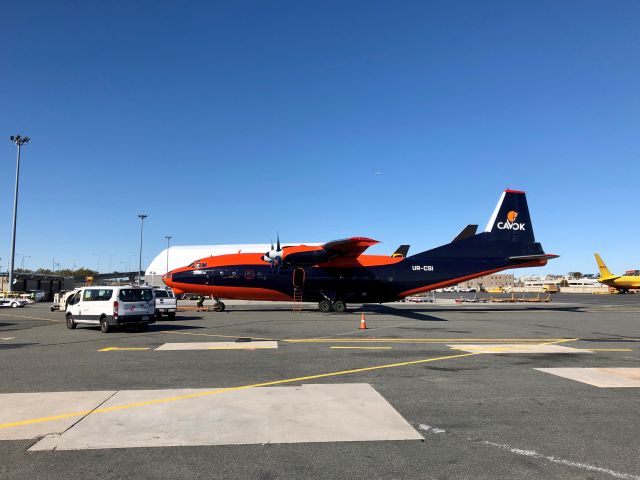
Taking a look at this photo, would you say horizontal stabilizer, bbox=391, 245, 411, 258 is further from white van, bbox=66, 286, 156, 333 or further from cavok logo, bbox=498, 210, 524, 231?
white van, bbox=66, 286, 156, 333

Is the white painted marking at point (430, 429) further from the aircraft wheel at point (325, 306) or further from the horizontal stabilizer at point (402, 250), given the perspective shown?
the horizontal stabilizer at point (402, 250)

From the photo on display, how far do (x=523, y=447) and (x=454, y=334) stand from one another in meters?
13.7

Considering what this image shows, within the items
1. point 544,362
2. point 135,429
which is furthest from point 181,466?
point 544,362

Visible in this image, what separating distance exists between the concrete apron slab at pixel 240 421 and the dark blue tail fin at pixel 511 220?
1170 inches

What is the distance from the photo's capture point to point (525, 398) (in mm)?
8211

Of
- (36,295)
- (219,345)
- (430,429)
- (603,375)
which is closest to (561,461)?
(430,429)

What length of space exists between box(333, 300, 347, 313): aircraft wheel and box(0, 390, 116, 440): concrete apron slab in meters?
24.6

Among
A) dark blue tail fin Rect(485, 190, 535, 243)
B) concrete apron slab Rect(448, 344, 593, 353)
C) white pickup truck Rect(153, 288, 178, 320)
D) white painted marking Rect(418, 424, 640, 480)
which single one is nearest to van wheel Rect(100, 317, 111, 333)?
white pickup truck Rect(153, 288, 178, 320)

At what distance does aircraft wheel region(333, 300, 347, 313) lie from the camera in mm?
32281

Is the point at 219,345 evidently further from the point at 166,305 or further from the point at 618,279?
the point at 618,279

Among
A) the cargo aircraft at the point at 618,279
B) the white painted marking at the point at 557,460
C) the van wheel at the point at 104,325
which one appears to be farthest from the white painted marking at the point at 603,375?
the cargo aircraft at the point at 618,279

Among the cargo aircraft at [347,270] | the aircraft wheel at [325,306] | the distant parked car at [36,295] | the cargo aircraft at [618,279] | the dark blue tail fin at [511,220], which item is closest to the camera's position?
the cargo aircraft at [347,270]

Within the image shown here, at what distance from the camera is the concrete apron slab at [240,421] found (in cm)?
582

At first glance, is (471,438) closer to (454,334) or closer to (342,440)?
(342,440)
